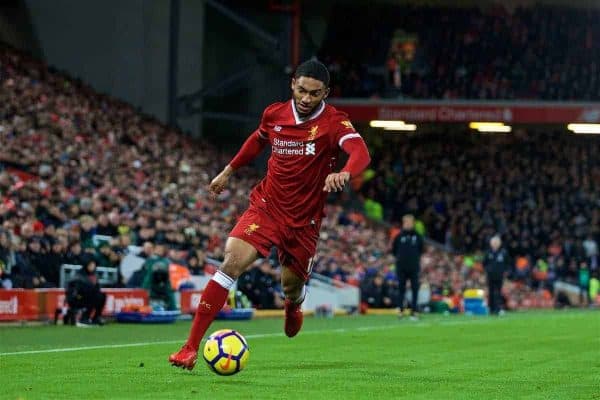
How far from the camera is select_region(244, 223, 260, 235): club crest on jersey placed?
1003 centimetres

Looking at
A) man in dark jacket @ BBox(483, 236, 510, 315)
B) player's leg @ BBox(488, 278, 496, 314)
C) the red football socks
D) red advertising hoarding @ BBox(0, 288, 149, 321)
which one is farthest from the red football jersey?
player's leg @ BBox(488, 278, 496, 314)

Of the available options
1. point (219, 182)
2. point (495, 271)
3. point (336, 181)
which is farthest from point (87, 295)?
point (495, 271)

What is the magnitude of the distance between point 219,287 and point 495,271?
19248 millimetres

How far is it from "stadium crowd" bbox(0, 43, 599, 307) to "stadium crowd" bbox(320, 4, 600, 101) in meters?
3.14

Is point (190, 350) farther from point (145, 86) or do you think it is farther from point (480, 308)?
point (145, 86)

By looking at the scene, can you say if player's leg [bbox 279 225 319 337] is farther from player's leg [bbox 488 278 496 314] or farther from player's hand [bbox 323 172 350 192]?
player's leg [bbox 488 278 496 314]

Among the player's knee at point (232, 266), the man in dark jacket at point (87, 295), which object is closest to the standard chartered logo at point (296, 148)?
the player's knee at point (232, 266)

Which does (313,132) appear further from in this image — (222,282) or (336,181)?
(222,282)

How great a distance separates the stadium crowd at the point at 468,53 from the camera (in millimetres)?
42406

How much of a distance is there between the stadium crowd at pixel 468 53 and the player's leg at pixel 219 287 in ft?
106

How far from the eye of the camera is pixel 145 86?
37.4 metres

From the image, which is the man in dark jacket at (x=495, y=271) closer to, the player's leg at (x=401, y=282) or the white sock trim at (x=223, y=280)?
the player's leg at (x=401, y=282)

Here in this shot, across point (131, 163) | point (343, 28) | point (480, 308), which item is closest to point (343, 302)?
point (480, 308)

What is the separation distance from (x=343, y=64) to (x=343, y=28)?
2.70m
